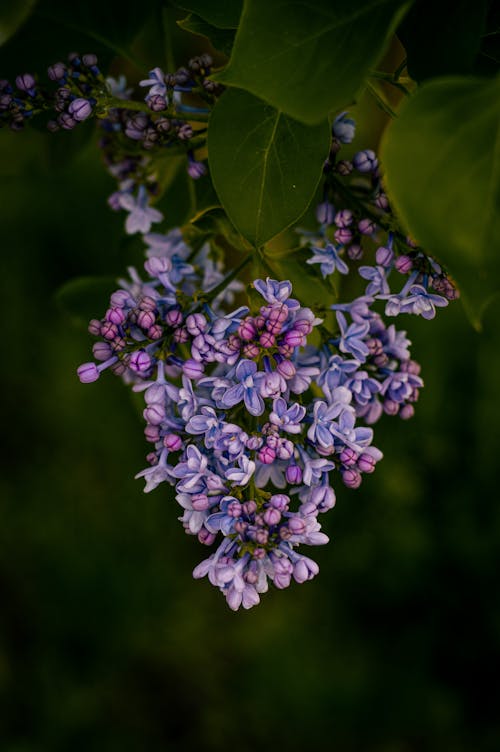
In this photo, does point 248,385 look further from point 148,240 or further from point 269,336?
point 148,240

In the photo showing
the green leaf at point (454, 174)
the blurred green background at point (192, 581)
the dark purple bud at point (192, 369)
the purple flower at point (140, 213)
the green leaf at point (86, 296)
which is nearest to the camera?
the green leaf at point (454, 174)

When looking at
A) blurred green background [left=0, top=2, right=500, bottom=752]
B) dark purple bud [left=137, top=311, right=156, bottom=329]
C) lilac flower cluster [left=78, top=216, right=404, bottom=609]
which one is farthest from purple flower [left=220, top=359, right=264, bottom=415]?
blurred green background [left=0, top=2, right=500, bottom=752]

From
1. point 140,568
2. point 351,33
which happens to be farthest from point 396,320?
point 351,33

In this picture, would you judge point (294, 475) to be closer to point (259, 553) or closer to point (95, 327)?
point (259, 553)

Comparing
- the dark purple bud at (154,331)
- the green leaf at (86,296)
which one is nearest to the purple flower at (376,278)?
the dark purple bud at (154,331)

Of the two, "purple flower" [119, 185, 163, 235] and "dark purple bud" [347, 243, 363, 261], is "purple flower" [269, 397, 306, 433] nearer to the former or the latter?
"dark purple bud" [347, 243, 363, 261]

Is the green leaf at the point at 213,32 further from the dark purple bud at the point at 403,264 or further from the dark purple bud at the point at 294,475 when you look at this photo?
the dark purple bud at the point at 294,475

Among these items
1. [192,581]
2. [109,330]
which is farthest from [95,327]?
[192,581]
